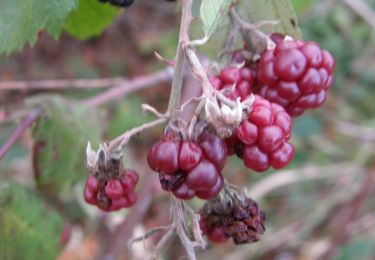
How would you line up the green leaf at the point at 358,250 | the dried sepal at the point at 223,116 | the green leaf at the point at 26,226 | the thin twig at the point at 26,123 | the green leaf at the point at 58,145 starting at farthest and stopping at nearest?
the green leaf at the point at 358,250 < the green leaf at the point at 58,145 < the thin twig at the point at 26,123 < the green leaf at the point at 26,226 < the dried sepal at the point at 223,116

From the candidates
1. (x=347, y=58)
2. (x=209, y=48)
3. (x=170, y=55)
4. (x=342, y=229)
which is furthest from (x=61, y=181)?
(x=347, y=58)

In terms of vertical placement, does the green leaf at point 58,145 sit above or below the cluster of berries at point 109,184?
below

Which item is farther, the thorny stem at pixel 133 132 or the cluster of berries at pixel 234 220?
the cluster of berries at pixel 234 220

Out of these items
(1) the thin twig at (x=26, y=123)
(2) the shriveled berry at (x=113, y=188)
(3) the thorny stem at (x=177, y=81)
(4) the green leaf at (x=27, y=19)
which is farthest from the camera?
(1) the thin twig at (x=26, y=123)

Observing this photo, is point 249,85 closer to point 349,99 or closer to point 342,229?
point 342,229

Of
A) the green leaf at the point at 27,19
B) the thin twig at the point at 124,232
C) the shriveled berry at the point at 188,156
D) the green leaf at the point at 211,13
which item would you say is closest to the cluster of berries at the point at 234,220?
the shriveled berry at the point at 188,156

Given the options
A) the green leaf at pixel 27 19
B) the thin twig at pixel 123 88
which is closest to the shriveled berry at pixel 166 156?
the green leaf at pixel 27 19

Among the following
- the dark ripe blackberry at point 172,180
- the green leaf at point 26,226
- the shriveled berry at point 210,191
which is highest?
the dark ripe blackberry at point 172,180

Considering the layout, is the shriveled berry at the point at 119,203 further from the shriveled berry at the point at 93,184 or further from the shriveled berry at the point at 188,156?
the shriveled berry at the point at 188,156

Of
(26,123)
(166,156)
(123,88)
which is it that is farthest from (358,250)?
(166,156)
